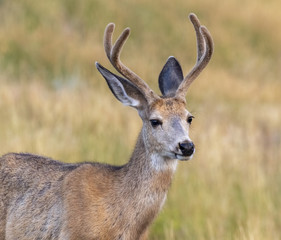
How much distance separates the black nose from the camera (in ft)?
15.6

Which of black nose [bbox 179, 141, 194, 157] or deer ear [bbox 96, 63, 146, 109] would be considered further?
deer ear [bbox 96, 63, 146, 109]

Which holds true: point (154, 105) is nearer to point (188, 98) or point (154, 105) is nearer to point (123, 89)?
point (123, 89)

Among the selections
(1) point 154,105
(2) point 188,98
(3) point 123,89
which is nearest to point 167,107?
(1) point 154,105

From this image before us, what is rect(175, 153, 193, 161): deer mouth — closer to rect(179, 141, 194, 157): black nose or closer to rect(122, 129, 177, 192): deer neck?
rect(179, 141, 194, 157): black nose

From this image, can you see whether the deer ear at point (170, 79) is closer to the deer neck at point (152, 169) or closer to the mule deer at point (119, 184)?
the mule deer at point (119, 184)

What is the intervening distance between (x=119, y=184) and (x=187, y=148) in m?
0.68

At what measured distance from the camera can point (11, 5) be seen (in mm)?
16078

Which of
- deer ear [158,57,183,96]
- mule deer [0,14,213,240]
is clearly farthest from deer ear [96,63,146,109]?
deer ear [158,57,183,96]

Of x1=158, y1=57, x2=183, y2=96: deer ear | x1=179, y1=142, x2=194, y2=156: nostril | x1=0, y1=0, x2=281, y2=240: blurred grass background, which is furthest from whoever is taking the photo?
x1=0, y1=0, x2=281, y2=240: blurred grass background

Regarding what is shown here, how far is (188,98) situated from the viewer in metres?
14.0

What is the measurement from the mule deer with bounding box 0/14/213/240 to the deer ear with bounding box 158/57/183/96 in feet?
0.93

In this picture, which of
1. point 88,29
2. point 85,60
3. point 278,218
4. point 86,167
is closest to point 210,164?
point 278,218

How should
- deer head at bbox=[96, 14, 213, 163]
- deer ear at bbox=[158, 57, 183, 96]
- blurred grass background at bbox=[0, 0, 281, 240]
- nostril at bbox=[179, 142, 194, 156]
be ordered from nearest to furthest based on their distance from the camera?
1. nostril at bbox=[179, 142, 194, 156]
2. deer head at bbox=[96, 14, 213, 163]
3. deer ear at bbox=[158, 57, 183, 96]
4. blurred grass background at bbox=[0, 0, 281, 240]

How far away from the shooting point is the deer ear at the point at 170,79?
229 inches
